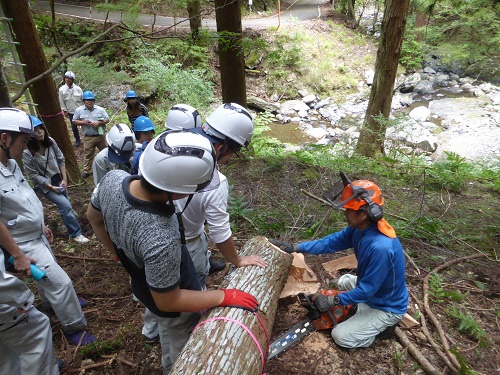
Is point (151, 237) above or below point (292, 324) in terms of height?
above

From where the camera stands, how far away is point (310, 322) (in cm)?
299

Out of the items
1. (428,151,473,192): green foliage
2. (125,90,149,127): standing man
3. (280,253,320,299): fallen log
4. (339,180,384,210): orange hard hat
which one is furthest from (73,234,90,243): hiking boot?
(428,151,473,192): green foliage

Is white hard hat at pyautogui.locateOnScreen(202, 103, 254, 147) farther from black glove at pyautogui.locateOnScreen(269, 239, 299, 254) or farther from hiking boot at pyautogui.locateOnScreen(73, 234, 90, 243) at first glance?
hiking boot at pyautogui.locateOnScreen(73, 234, 90, 243)

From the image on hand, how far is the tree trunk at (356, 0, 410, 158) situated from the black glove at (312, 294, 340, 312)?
528cm

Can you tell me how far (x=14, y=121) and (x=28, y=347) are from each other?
1.81 metres

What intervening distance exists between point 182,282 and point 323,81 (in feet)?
52.5

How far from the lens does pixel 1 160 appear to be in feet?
8.84

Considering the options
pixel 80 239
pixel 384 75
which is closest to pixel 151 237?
pixel 80 239

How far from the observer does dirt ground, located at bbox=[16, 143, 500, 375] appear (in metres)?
2.66

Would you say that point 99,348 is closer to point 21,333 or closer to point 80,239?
point 21,333

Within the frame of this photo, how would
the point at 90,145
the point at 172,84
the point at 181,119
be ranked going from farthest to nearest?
the point at 172,84
the point at 90,145
the point at 181,119

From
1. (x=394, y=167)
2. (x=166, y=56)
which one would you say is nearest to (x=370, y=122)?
(x=394, y=167)

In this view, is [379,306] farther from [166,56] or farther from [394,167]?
[166,56]

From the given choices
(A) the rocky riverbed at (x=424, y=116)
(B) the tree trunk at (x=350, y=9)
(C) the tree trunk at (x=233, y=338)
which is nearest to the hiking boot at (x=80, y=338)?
(C) the tree trunk at (x=233, y=338)
